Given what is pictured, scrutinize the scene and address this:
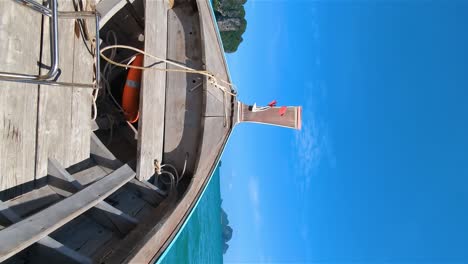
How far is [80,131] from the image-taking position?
320cm

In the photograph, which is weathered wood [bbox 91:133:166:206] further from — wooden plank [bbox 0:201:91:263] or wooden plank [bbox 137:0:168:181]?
wooden plank [bbox 0:201:91:263]

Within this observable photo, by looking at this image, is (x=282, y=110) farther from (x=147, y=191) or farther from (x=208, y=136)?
(x=147, y=191)

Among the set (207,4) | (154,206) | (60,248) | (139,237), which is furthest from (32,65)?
(207,4)

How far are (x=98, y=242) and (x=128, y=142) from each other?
1.76m

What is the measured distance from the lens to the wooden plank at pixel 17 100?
7.32ft

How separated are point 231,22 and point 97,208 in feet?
108

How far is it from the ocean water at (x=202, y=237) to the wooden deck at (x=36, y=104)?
117 inches

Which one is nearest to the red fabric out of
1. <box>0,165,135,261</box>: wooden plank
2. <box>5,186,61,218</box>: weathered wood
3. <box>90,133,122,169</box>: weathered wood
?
<box>90,133,122,169</box>: weathered wood

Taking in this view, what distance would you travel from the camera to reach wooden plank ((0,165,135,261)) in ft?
6.21

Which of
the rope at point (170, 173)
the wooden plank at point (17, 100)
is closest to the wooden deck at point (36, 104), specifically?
the wooden plank at point (17, 100)

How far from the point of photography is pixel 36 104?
2566 mm

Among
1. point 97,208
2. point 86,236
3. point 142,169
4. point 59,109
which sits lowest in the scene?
point 86,236

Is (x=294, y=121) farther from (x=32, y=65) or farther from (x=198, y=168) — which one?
(x=32, y=65)

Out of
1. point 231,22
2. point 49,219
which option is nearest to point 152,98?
point 49,219
